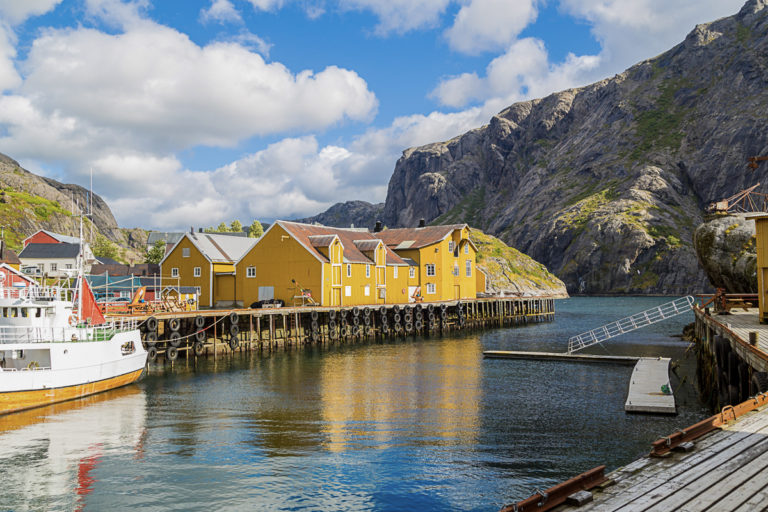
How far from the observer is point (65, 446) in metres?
20.6

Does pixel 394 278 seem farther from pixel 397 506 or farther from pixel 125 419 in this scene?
pixel 397 506

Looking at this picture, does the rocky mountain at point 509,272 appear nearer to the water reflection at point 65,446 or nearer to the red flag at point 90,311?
the red flag at point 90,311

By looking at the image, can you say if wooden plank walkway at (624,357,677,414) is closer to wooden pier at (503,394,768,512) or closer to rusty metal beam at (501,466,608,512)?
wooden pier at (503,394,768,512)

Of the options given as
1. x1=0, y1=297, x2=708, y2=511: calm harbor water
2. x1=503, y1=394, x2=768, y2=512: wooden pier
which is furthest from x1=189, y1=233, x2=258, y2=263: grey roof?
x1=503, y1=394, x2=768, y2=512: wooden pier

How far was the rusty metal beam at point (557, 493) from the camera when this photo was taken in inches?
339

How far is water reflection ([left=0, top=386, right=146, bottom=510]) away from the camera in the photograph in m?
16.2

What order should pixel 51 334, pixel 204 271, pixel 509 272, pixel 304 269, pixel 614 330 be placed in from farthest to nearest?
1. pixel 509 272
2. pixel 204 271
3. pixel 304 269
4. pixel 614 330
5. pixel 51 334

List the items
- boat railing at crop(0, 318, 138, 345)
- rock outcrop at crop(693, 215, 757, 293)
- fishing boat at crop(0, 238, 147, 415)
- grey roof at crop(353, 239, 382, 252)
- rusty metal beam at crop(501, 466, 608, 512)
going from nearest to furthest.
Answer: rusty metal beam at crop(501, 466, 608, 512) < fishing boat at crop(0, 238, 147, 415) < boat railing at crop(0, 318, 138, 345) < rock outcrop at crop(693, 215, 757, 293) < grey roof at crop(353, 239, 382, 252)

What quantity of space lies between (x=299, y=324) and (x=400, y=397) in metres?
28.0

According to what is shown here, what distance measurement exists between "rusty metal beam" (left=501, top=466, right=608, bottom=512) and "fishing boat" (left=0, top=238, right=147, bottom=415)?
82.8 ft

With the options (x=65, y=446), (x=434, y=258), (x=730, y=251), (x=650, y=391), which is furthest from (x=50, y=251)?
(x=650, y=391)

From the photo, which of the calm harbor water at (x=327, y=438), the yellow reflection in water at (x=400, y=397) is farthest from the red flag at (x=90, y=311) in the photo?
the yellow reflection in water at (x=400, y=397)

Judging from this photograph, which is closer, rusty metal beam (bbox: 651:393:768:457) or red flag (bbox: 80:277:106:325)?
rusty metal beam (bbox: 651:393:768:457)

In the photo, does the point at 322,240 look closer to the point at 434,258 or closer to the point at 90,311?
the point at 434,258
